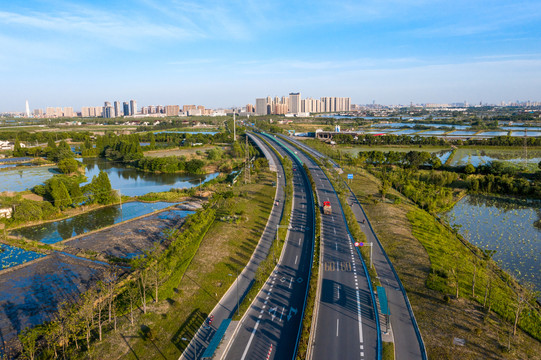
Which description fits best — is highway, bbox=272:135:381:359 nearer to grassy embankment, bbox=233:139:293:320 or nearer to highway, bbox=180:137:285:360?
grassy embankment, bbox=233:139:293:320

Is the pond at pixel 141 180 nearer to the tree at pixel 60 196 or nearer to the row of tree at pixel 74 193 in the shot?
the row of tree at pixel 74 193

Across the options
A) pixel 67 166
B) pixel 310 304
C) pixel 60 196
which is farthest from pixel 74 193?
pixel 310 304

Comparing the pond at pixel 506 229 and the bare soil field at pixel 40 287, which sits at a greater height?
the pond at pixel 506 229

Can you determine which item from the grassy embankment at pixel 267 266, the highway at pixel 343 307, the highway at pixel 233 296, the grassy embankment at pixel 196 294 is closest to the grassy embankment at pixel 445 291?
the highway at pixel 343 307

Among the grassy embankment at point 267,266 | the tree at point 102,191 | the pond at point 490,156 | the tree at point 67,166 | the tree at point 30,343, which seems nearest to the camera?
the tree at point 30,343

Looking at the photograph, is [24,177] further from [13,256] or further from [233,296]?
[233,296]

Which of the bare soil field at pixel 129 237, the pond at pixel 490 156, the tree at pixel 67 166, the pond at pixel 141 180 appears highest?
the pond at pixel 490 156
